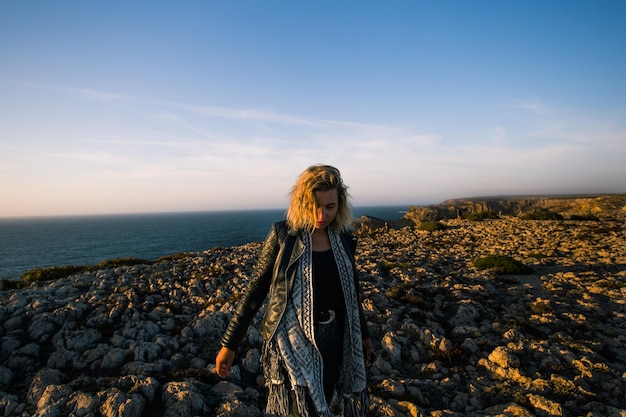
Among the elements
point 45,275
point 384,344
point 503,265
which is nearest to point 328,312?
point 384,344

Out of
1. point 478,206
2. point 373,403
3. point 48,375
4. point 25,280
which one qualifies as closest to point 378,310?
point 373,403

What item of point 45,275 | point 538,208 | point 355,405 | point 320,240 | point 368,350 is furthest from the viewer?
point 538,208

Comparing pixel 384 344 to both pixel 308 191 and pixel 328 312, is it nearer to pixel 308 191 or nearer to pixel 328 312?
pixel 328 312

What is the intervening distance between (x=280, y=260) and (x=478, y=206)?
2030 inches

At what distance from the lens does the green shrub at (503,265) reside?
14414 mm

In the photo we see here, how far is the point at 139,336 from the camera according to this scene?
8.34m

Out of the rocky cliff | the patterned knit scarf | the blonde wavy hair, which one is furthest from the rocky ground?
the rocky cliff

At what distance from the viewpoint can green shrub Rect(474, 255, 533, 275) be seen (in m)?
14.4

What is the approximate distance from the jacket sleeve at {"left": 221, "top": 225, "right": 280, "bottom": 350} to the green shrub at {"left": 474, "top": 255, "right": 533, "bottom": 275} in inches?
565

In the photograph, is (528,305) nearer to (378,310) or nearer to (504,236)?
(378,310)

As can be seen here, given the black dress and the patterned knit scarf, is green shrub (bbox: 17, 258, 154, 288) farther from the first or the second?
the black dress

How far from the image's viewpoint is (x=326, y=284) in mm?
3557

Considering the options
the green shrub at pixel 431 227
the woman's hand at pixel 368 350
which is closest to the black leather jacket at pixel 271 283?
the woman's hand at pixel 368 350

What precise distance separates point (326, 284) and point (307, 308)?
361mm
